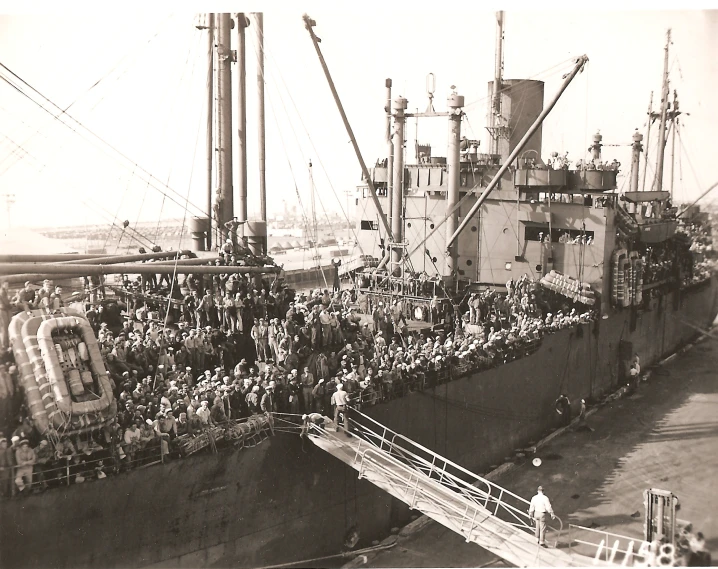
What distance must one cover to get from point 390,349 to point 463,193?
9693 millimetres

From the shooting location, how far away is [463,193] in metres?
22.9

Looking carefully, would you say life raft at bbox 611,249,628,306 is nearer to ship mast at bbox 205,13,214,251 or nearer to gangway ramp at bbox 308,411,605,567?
ship mast at bbox 205,13,214,251

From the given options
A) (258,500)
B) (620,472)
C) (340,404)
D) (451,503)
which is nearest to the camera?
(451,503)

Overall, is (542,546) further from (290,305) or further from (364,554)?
(290,305)

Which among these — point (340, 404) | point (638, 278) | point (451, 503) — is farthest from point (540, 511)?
point (638, 278)

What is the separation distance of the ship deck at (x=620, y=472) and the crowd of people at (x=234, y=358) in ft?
9.19

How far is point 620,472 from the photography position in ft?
54.6

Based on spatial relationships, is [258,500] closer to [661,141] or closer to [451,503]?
[451,503]

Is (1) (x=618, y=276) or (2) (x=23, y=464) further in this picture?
(1) (x=618, y=276)

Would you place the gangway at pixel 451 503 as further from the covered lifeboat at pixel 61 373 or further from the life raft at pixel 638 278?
the life raft at pixel 638 278

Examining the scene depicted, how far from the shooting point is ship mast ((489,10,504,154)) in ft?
75.3

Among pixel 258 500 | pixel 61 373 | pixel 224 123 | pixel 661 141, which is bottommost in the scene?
pixel 258 500

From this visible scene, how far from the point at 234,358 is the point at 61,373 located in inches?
191

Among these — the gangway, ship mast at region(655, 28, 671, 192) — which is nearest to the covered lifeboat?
the gangway
